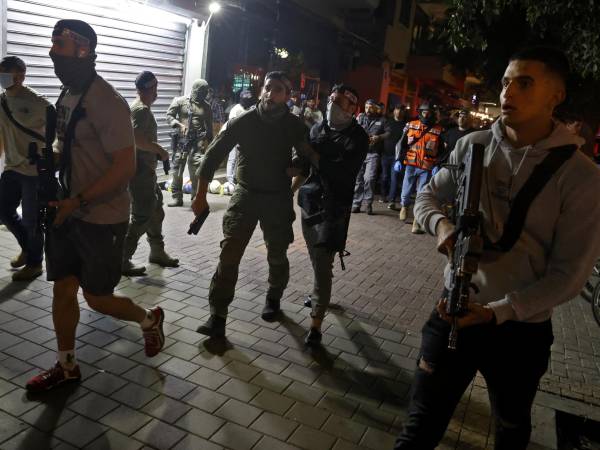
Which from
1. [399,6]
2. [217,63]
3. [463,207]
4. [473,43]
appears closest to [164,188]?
[217,63]

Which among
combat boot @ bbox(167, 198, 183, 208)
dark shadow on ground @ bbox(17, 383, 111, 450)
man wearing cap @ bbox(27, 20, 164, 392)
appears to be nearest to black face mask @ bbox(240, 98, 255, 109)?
combat boot @ bbox(167, 198, 183, 208)

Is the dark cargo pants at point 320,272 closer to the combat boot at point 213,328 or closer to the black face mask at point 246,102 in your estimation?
the combat boot at point 213,328

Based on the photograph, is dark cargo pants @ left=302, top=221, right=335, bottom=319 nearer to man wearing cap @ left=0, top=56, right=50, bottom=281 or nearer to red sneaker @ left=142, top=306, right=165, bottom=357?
red sneaker @ left=142, top=306, right=165, bottom=357

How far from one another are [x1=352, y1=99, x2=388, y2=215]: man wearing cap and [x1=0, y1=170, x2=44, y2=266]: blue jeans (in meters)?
6.30

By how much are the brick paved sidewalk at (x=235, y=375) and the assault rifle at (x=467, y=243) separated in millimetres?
1586

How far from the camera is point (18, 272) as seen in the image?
5.16 meters

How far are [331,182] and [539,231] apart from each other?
89.8 inches

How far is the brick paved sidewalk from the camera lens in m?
3.22

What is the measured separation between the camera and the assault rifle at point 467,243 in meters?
2.04

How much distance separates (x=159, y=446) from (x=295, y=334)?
1.85 meters

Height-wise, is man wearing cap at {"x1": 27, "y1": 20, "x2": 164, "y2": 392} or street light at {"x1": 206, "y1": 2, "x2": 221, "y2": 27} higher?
street light at {"x1": 206, "y1": 2, "x2": 221, "y2": 27}

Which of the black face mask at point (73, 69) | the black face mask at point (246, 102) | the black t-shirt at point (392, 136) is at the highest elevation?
the black face mask at point (246, 102)

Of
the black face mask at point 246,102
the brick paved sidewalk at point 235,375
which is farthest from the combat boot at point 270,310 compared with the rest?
the black face mask at point 246,102

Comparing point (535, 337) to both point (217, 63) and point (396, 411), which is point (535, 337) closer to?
point (396, 411)
